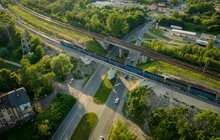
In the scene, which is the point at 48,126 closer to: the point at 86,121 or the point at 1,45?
the point at 86,121

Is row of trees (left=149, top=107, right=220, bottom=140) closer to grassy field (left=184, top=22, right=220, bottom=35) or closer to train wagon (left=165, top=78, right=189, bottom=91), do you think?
train wagon (left=165, top=78, right=189, bottom=91)

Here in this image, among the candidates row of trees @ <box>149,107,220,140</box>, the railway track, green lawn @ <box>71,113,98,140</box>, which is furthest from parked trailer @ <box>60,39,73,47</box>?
row of trees @ <box>149,107,220,140</box>

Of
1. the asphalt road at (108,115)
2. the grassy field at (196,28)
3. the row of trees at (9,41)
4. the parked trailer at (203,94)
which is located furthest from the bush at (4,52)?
the grassy field at (196,28)

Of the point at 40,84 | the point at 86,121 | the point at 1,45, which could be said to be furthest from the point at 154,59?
the point at 1,45

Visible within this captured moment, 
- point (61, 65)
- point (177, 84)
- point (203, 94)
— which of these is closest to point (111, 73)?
point (61, 65)

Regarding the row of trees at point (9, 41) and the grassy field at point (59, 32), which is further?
the grassy field at point (59, 32)

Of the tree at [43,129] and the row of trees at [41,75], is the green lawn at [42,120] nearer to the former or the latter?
the tree at [43,129]
